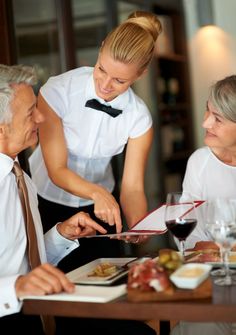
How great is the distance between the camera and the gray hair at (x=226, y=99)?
256 cm

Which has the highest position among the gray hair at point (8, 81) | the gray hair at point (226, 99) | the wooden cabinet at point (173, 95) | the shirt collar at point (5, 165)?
the gray hair at point (8, 81)

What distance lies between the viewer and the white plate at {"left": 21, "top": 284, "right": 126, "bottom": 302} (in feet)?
5.18

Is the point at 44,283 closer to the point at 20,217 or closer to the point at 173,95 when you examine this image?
the point at 20,217

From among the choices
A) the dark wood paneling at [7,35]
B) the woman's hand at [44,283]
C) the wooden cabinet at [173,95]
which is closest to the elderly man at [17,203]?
the woman's hand at [44,283]

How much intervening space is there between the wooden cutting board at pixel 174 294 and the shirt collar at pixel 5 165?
68cm

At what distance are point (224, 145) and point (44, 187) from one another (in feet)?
2.72

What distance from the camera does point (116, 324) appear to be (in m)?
2.06

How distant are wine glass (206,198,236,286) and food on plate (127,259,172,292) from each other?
0.20 metres

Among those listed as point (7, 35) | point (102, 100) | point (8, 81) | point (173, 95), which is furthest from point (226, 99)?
point (173, 95)

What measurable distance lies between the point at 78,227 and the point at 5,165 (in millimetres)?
337

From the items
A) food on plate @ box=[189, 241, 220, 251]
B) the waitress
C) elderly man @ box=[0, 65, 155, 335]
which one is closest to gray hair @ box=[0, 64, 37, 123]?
elderly man @ box=[0, 65, 155, 335]

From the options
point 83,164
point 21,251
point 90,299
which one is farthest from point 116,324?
point 83,164

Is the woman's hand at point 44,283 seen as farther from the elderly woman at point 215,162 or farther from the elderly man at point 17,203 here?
the elderly woman at point 215,162

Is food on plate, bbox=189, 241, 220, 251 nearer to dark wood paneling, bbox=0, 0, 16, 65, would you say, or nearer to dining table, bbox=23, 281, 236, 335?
dining table, bbox=23, 281, 236, 335
